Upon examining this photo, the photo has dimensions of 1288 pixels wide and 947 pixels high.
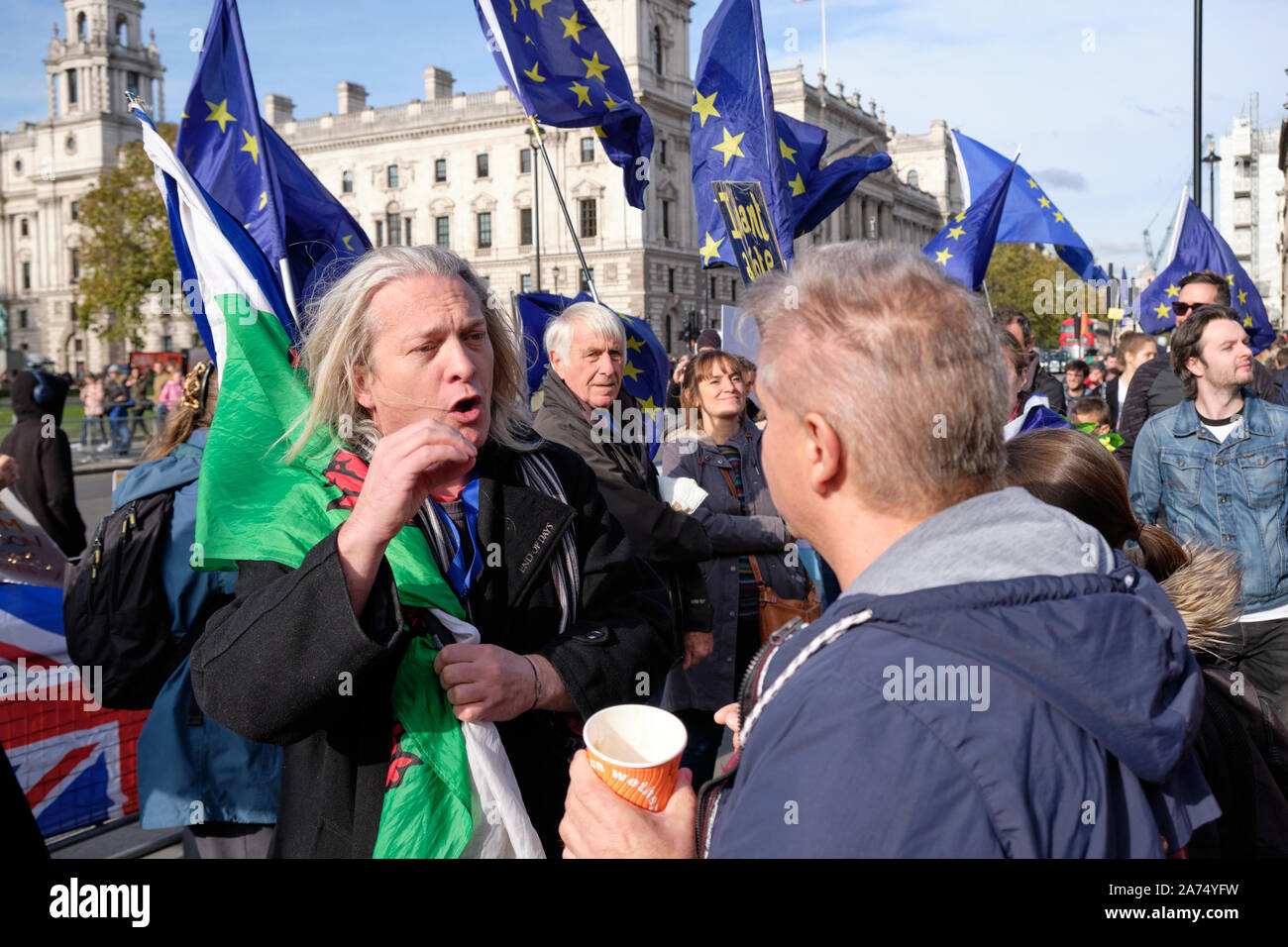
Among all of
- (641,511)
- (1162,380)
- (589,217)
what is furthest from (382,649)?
(589,217)

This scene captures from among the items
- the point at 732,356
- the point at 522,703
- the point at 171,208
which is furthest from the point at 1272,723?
the point at 732,356

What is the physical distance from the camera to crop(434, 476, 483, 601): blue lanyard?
1.90 meters

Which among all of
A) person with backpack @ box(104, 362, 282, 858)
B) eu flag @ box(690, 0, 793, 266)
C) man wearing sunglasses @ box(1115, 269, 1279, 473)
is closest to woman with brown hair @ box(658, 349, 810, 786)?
eu flag @ box(690, 0, 793, 266)

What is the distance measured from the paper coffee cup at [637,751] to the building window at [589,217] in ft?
191

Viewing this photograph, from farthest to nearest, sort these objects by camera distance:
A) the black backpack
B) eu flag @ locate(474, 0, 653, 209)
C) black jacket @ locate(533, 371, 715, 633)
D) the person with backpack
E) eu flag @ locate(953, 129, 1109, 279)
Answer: eu flag @ locate(953, 129, 1109, 279)
eu flag @ locate(474, 0, 653, 209)
black jacket @ locate(533, 371, 715, 633)
the black backpack
the person with backpack

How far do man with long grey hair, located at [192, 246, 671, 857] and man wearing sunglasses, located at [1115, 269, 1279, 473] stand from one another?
13.5 feet

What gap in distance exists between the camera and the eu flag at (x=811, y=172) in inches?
229

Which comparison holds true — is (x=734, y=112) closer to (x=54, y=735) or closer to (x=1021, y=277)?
(x=54, y=735)

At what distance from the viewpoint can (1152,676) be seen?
109 centimetres

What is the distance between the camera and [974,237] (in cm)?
641

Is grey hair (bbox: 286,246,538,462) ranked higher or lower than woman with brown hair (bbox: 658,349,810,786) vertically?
higher

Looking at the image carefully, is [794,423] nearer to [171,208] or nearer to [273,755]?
[273,755]

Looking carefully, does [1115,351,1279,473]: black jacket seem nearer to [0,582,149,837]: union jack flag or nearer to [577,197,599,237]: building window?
[0,582,149,837]: union jack flag

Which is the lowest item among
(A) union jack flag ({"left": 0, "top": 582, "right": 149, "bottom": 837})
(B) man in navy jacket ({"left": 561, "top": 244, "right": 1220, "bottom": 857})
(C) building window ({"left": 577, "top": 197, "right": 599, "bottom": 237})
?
(A) union jack flag ({"left": 0, "top": 582, "right": 149, "bottom": 837})
